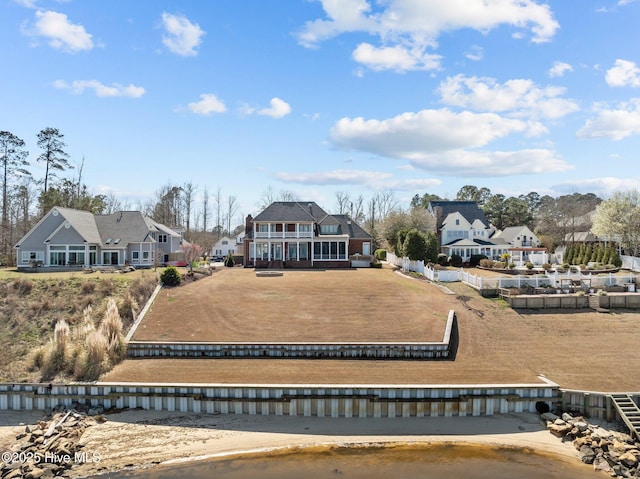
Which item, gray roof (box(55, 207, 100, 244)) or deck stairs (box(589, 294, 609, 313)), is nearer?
deck stairs (box(589, 294, 609, 313))

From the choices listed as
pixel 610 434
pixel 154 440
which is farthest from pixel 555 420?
pixel 154 440

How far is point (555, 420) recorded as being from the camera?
14312 millimetres

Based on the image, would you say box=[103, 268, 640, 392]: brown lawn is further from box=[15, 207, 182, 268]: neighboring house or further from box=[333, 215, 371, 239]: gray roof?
box=[15, 207, 182, 268]: neighboring house

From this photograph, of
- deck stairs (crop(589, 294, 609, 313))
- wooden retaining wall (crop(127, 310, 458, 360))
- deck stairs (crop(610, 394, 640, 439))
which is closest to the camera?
deck stairs (crop(610, 394, 640, 439))

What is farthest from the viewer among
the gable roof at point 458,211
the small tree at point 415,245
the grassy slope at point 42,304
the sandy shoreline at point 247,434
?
the gable roof at point 458,211

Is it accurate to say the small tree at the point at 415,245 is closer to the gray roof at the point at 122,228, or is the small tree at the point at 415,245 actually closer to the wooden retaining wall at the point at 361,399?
the wooden retaining wall at the point at 361,399

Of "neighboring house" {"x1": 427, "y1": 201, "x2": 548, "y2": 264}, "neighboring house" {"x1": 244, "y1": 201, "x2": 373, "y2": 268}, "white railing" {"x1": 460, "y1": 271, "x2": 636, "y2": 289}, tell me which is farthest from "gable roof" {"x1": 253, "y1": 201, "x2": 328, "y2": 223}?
"white railing" {"x1": 460, "y1": 271, "x2": 636, "y2": 289}

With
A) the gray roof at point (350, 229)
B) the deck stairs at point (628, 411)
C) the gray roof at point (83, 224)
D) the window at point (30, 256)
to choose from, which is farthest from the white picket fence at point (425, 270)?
the window at point (30, 256)

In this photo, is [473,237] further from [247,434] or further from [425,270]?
[247,434]

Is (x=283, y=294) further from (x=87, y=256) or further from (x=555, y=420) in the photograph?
(x=87, y=256)

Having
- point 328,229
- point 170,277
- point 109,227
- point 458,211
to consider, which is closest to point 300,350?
point 170,277

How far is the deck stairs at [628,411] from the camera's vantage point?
1352 centimetres

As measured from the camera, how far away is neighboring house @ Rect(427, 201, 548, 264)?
47.1 m

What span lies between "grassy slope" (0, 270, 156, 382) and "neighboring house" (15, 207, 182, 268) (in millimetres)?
8298
